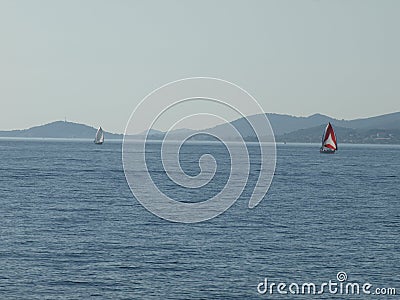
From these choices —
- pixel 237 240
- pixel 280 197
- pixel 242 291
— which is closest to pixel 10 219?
pixel 237 240

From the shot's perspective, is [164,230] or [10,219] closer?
[164,230]

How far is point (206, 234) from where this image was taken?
74.5 meters

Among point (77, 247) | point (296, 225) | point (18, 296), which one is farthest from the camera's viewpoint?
point (296, 225)

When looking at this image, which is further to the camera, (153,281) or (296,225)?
(296,225)

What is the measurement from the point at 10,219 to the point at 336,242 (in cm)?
3594

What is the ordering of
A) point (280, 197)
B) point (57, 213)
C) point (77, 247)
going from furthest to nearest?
point (280, 197)
point (57, 213)
point (77, 247)

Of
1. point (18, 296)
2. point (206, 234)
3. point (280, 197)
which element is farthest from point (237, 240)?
point (280, 197)

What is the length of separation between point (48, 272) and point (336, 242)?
93.7ft

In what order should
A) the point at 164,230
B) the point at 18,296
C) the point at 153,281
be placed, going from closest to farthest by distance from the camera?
the point at 18,296 < the point at 153,281 < the point at 164,230

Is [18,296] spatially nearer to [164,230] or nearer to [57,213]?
[164,230]

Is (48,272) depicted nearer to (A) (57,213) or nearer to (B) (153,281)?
(B) (153,281)

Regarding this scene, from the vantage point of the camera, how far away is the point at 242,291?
168 ft

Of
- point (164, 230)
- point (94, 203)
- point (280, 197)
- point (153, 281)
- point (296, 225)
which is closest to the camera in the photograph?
point (153, 281)

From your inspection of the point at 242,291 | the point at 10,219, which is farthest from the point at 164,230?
the point at 242,291
